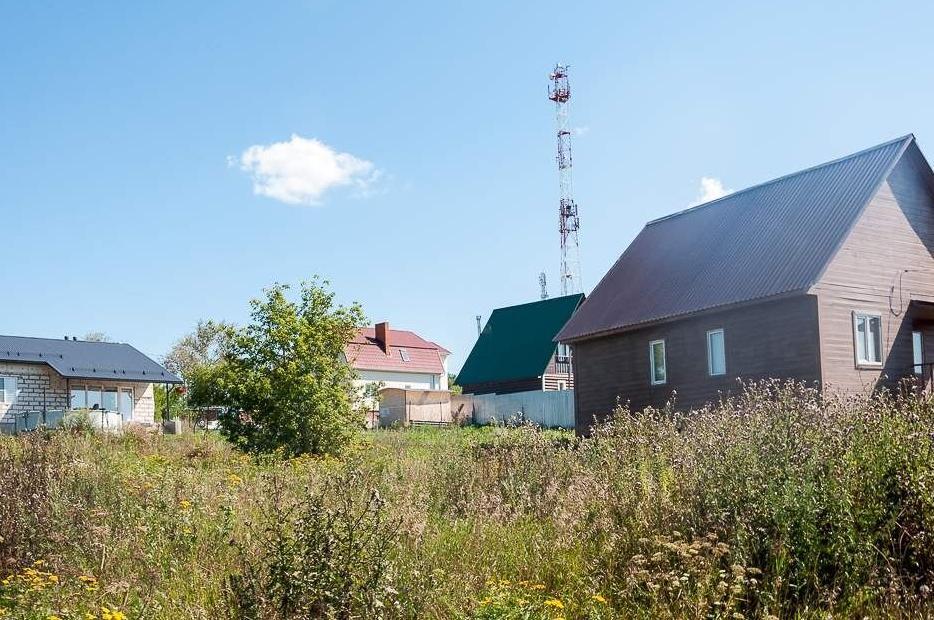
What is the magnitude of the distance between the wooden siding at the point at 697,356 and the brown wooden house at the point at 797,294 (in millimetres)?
34

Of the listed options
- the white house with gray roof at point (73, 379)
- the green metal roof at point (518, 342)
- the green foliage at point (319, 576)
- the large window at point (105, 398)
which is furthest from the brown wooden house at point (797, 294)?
the large window at point (105, 398)

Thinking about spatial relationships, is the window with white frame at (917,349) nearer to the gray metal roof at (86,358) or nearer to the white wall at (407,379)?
the gray metal roof at (86,358)

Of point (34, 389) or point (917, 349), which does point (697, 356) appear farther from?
point (34, 389)

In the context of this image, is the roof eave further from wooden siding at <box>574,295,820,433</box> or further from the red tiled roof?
the red tiled roof

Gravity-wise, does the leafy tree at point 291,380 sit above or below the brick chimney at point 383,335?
below

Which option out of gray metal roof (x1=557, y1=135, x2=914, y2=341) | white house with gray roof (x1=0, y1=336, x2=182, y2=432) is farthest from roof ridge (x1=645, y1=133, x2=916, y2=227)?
white house with gray roof (x1=0, y1=336, x2=182, y2=432)

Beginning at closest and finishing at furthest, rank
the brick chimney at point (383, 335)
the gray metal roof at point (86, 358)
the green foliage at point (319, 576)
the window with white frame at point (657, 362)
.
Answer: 1. the green foliage at point (319, 576)
2. the window with white frame at point (657, 362)
3. the gray metal roof at point (86, 358)
4. the brick chimney at point (383, 335)

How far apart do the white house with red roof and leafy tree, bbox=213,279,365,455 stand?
36956mm

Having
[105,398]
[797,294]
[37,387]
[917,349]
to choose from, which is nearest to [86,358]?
[105,398]

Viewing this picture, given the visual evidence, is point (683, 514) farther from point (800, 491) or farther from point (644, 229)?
point (644, 229)

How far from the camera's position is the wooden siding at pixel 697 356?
21266mm

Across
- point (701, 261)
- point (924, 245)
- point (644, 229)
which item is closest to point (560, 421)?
point (644, 229)

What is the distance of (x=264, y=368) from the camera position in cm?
2130

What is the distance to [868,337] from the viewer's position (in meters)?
22.1
